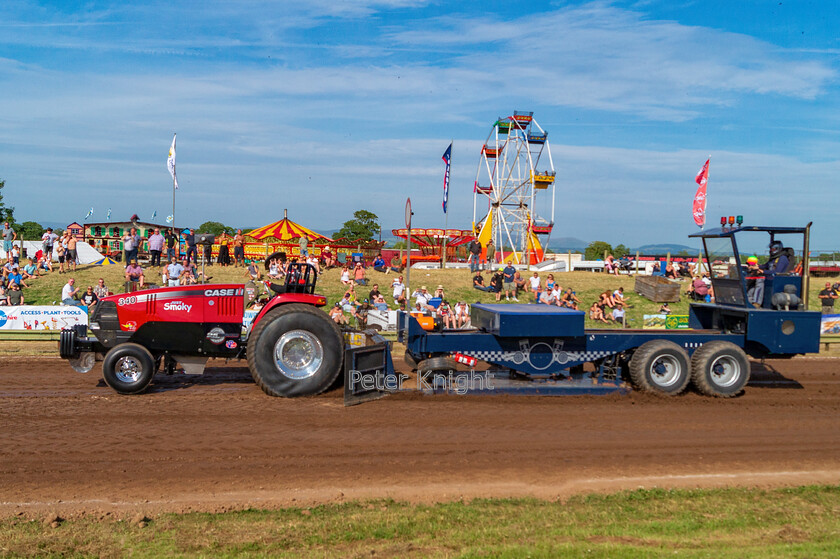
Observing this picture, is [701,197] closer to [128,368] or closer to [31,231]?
[128,368]

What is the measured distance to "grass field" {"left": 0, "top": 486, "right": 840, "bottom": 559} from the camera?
475cm

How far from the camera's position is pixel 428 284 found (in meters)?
22.8

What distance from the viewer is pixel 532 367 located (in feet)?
31.9

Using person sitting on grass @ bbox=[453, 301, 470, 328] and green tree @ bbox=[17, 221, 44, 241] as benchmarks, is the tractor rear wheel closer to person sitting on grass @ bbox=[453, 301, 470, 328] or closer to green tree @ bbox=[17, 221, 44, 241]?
person sitting on grass @ bbox=[453, 301, 470, 328]

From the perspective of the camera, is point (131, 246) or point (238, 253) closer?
point (131, 246)

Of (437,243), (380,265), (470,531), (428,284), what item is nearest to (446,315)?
(428,284)

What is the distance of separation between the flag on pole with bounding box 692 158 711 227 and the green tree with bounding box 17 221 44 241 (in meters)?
50.5

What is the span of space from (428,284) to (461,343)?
43.7 ft

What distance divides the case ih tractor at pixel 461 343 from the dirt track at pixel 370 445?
13.2 inches

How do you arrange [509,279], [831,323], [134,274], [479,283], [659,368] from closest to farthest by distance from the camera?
[659,368]
[831,323]
[134,274]
[509,279]
[479,283]

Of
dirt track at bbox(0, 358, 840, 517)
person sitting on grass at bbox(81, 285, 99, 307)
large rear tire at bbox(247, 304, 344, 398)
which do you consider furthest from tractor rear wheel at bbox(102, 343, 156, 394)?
person sitting on grass at bbox(81, 285, 99, 307)

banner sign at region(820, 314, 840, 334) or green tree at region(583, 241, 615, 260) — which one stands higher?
green tree at region(583, 241, 615, 260)

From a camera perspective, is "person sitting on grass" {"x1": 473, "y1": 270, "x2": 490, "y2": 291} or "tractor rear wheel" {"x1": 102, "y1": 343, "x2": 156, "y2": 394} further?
"person sitting on grass" {"x1": 473, "y1": 270, "x2": 490, "y2": 291}

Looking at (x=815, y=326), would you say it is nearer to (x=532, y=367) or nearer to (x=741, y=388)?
(x=741, y=388)
